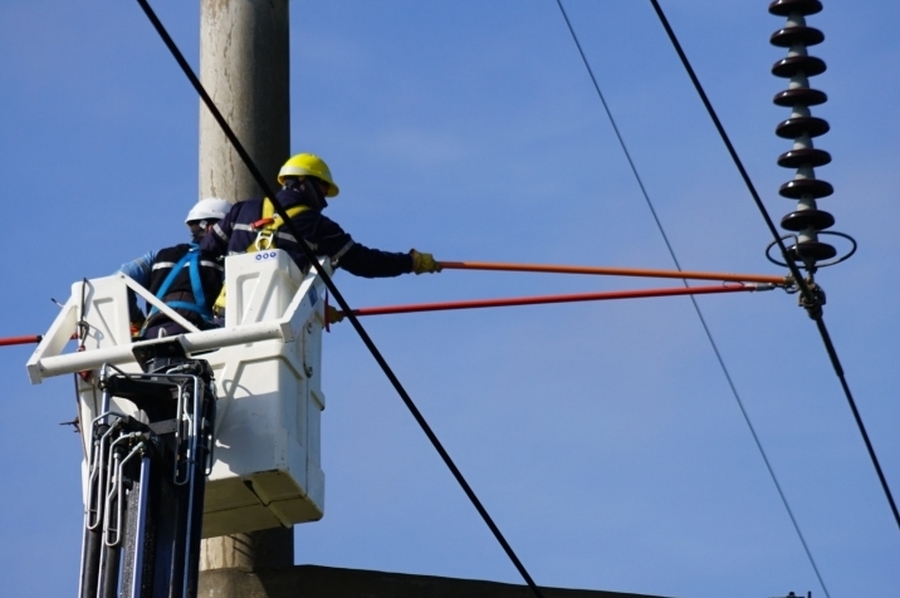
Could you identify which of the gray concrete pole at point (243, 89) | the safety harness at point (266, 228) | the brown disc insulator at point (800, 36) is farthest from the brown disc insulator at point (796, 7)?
the gray concrete pole at point (243, 89)

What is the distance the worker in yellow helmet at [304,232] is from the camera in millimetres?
10656

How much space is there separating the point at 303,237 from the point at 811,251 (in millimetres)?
Answer: 2661

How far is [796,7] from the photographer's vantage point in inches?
436

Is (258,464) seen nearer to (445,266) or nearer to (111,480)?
(111,480)

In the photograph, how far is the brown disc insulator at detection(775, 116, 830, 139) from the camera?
11039mm

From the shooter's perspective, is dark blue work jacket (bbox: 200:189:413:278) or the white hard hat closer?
dark blue work jacket (bbox: 200:189:413:278)

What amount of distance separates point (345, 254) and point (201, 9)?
107 inches

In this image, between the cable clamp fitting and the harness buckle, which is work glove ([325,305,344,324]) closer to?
the harness buckle

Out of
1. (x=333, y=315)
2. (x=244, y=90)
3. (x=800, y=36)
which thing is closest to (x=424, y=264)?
(x=333, y=315)

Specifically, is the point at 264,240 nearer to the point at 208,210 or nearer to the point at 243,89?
the point at 208,210

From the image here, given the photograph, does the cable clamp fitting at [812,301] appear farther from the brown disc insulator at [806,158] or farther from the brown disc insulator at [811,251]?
the brown disc insulator at [806,158]

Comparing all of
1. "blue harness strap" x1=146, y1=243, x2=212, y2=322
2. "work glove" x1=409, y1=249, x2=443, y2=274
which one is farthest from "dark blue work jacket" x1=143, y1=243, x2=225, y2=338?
"work glove" x1=409, y1=249, x2=443, y2=274

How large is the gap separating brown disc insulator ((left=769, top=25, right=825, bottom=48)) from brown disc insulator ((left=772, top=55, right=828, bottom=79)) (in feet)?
0.28

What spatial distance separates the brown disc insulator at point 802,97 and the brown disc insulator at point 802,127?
86mm
